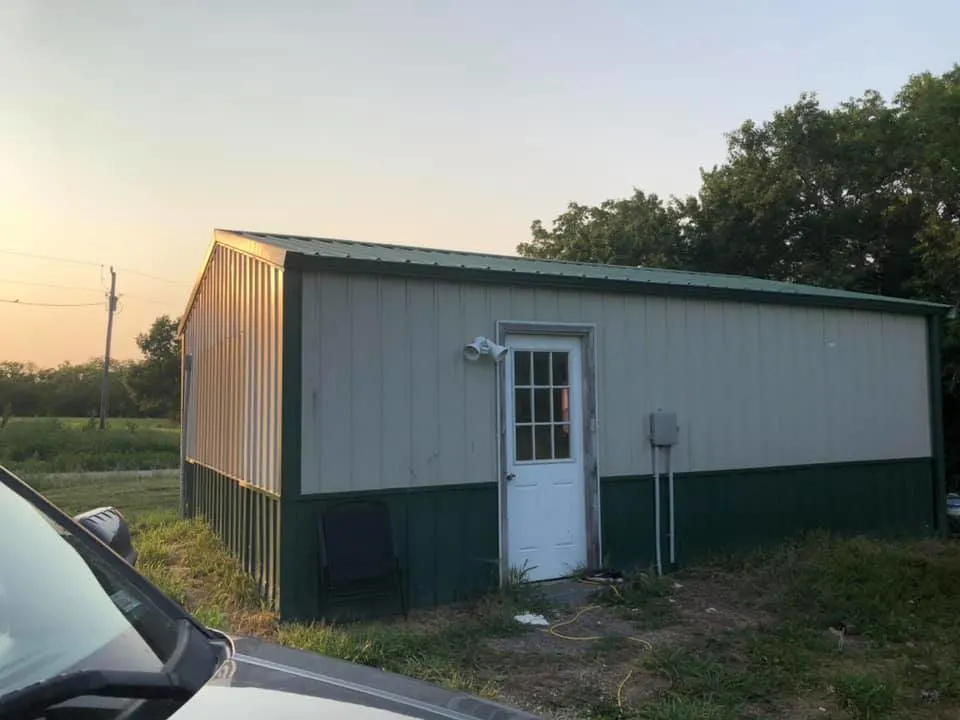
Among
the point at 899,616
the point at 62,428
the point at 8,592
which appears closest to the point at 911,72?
the point at 899,616

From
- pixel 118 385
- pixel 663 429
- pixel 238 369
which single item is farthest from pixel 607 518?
pixel 118 385

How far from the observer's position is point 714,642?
17.7 ft

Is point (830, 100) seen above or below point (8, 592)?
above

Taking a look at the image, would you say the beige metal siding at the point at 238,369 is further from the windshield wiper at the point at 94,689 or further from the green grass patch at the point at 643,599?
the windshield wiper at the point at 94,689

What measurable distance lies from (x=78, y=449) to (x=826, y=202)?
2203 cm

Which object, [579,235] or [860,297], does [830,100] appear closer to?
[579,235]

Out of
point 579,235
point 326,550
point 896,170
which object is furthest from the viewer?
point 579,235

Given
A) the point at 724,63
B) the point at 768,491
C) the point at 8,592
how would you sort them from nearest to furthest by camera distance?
the point at 8,592, the point at 768,491, the point at 724,63

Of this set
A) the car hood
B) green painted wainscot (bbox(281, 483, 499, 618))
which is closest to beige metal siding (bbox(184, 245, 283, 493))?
green painted wainscot (bbox(281, 483, 499, 618))

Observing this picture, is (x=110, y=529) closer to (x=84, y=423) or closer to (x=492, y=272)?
(x=492, y=272)

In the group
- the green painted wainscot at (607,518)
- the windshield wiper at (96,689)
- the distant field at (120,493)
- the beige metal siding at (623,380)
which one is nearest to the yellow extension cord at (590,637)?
the green painted wainscot at (607,518)

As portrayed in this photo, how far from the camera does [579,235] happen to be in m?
24.0

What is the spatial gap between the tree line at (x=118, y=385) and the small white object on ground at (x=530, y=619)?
127 ft

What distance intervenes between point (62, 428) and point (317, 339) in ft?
75.7
